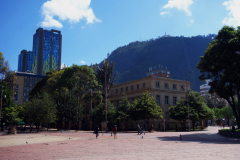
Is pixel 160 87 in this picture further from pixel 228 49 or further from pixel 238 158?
pixel 238 158

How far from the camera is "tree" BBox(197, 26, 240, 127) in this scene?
3228cm

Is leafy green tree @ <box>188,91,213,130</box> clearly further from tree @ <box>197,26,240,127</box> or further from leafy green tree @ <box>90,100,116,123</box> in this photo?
leafy green tree @ <box>90,100,116,123</box>

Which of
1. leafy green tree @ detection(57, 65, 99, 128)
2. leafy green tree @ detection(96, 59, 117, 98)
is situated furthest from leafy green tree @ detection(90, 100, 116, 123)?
leafy green tree @ detection(96, 59, 117, 98)

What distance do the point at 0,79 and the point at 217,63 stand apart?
47886 millimetres

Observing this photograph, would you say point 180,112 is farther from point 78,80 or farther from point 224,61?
point 78,80

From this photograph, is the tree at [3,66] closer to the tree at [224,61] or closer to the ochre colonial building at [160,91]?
the ochre colonial building at [160,91]

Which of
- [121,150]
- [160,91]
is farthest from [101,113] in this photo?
[121,150]

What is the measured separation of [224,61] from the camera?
3325cm

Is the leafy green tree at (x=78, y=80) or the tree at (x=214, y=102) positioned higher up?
the leafy green tree at (x=78, y=80)

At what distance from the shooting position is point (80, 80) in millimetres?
58344

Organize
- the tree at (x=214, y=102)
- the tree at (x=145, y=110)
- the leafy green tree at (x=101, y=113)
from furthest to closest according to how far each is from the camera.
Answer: the tree at (x=214, y=102) → the leafy green tree at (x=101, y=113) → the tree at (x=145, y=110)

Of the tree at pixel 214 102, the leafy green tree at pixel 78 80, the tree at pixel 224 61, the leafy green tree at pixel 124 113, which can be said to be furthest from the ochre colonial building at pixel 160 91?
the tree at pixel 214 102

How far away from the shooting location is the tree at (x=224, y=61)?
32281 millimetres

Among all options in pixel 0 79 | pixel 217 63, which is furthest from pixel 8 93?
pixel 217 63
